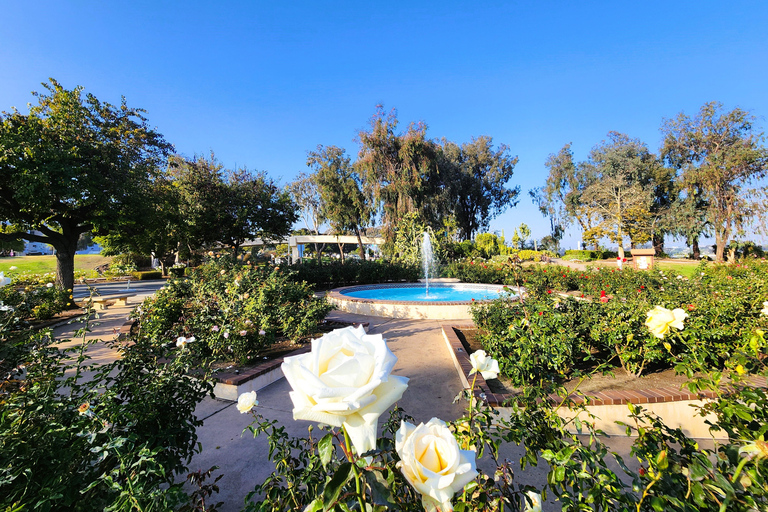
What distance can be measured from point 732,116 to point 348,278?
3407 centimetres

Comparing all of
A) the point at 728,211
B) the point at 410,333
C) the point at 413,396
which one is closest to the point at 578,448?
the point at 413,396

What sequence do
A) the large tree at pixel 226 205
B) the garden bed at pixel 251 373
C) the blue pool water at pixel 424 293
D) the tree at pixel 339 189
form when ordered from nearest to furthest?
the garden bed at pixel 251 373, the blue pool water at pixel 424 293, the large tree at pixel 226 205, the tree at pixel 339 189

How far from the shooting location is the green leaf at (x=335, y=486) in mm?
683

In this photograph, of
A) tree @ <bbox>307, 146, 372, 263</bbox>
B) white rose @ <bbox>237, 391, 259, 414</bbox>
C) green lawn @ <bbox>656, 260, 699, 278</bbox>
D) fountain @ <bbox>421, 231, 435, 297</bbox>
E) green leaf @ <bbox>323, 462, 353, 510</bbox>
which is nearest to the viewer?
green leaf @ <bbox>323, 462, 353, 510</bbox>

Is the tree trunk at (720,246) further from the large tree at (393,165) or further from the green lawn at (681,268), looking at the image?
the large tree at (393,165)

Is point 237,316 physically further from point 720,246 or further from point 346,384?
point 720,246

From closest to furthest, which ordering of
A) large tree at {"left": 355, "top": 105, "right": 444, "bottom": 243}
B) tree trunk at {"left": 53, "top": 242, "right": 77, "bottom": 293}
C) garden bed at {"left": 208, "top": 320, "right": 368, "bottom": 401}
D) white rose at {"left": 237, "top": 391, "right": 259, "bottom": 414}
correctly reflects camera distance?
white rose at {"left": 237, "top": 391, "right": 259, "bottom": 414} → garden bed at {"left": 208, "top": 320, "right": 368, "bottom": 401} → tree trunk at {"left": 53, "top": 242, "right": 77, "bottom": 293} → large tree at {"left": 355, "top": 105, "right": 444, "bottom": 243}

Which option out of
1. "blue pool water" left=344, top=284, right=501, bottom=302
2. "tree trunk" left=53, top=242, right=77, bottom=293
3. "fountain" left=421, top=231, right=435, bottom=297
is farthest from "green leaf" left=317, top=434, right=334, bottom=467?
Result: "fountain" left=421, top=231, right=435, bottom=297

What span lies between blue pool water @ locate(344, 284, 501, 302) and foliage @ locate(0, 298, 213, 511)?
9.10 m

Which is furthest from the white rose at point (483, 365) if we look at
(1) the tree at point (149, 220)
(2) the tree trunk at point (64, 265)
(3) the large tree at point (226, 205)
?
(3) the large tree at point (226, 205)

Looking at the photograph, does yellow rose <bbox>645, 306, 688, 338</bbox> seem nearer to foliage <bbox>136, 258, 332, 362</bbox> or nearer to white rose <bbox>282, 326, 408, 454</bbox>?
white rose <bbox>282, 326, 408, 454</bbox>

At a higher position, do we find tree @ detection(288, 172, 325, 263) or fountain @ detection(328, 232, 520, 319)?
tree @ detection(288, 172, 325, 263)

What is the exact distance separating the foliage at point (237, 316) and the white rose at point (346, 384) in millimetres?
2695

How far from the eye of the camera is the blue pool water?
443 inches
